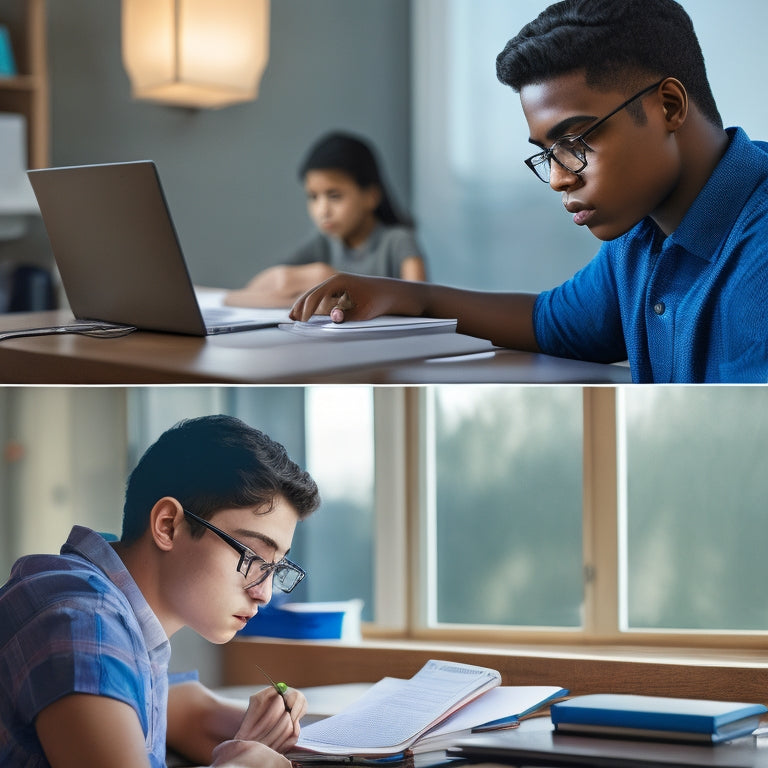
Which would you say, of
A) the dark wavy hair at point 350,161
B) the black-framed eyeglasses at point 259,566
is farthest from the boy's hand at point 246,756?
the dark wavy hair at point 350,161

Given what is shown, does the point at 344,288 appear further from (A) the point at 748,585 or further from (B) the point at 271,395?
(A) the point at 748,585

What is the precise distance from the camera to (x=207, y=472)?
671mm

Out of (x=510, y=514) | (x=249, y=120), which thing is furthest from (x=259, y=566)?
(x=249, y=120)

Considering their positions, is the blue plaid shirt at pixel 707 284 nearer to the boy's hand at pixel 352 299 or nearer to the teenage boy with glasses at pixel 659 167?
the teenage boy with glasses at pixel 659 167

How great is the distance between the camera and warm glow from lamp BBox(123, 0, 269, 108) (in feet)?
9.12

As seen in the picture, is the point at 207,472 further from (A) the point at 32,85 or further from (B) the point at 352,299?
(A) the point at 32,85

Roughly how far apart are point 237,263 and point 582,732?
117 inches

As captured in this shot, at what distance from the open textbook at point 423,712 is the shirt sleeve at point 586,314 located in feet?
1.19

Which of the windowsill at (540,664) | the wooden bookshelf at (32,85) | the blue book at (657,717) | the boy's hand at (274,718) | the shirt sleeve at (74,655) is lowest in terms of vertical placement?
the boy's hand at (274,718)

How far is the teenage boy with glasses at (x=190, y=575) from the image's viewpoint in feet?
2.04

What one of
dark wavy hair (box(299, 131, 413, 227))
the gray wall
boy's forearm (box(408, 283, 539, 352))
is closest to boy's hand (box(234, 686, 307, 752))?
boy's forearm (box(408, 283, 539, 352))

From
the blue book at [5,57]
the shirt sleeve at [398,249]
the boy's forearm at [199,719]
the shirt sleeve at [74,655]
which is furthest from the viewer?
the blue book at [5,57]

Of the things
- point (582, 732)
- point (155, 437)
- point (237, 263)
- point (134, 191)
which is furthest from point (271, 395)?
point (237, 263)

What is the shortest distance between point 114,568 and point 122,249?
25cm
